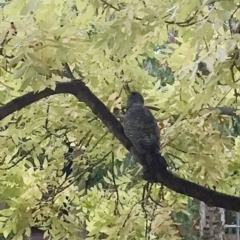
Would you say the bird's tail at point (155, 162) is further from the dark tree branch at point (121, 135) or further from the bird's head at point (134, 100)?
the bird's head at point (134, 100)

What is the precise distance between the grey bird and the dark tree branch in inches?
1.5

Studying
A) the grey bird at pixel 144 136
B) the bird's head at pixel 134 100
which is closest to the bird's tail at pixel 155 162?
the grey bird at pixel 144 136

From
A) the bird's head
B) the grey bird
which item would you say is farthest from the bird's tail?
the bird's head

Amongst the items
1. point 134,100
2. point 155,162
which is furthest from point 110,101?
point 155,162

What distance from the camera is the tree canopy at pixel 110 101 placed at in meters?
1.25

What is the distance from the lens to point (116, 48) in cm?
130

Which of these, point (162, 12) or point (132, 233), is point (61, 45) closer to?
point (162, 12)

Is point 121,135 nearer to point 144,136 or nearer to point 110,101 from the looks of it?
point 144,136

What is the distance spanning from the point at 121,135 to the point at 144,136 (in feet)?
0.40

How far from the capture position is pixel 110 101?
6.17 ft

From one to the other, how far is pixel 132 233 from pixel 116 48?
0.96m

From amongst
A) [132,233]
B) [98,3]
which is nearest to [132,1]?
[98,3]

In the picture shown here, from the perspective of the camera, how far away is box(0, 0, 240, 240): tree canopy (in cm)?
125

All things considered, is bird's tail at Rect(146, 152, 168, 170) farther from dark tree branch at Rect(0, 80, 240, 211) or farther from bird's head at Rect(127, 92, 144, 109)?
bird's head at Rect(127, 92, 144, 109)
